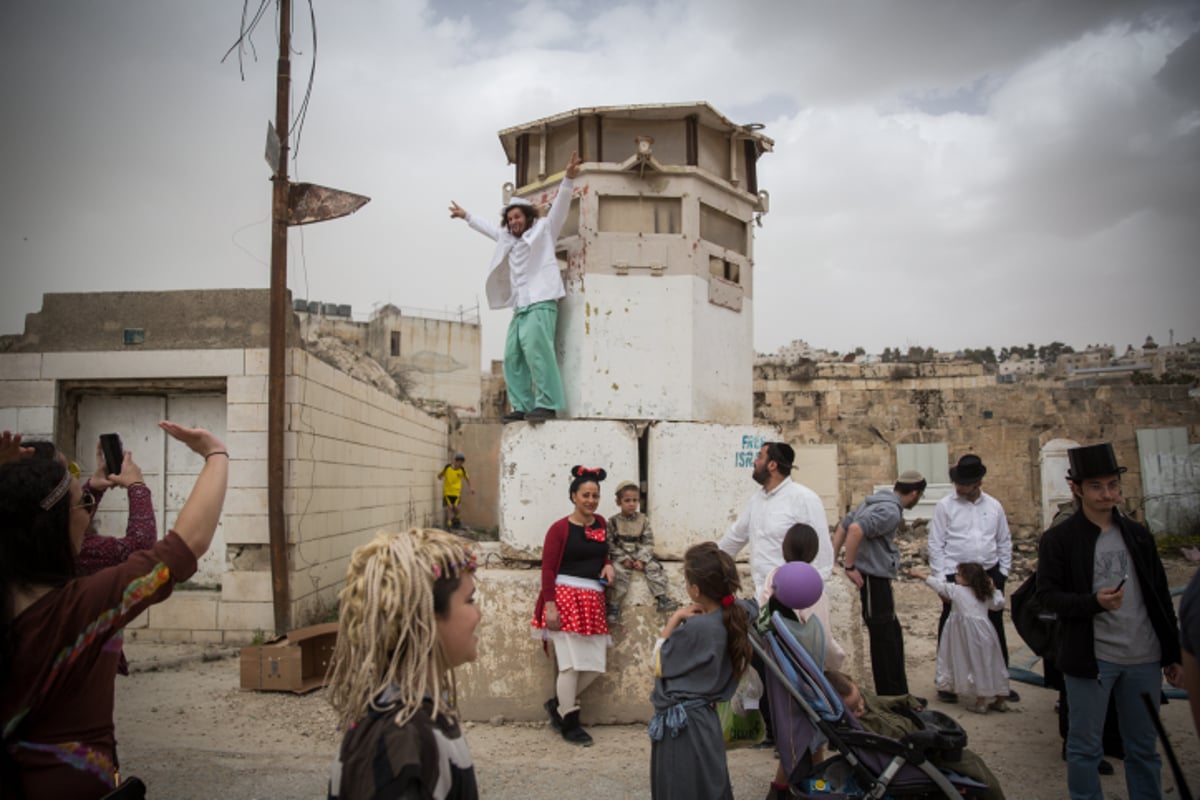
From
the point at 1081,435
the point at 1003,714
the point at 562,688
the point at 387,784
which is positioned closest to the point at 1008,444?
the point at 1081,435

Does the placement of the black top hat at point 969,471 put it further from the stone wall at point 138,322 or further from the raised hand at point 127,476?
the stone wall at point 138,322

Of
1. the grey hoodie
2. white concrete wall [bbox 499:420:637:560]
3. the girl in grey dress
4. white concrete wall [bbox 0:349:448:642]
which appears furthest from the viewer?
white concrete wall [bbox 0:349:448:642]

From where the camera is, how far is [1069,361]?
36562mm

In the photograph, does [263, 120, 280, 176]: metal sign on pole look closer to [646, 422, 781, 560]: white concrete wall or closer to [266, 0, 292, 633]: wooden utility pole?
[266, 0, 292, 633]: wooden utility pole

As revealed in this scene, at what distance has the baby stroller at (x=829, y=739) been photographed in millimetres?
2990

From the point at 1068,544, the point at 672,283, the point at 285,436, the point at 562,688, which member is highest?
the point at 672,283

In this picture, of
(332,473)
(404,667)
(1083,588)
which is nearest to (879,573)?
(1083,588)

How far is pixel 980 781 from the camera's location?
302 cm

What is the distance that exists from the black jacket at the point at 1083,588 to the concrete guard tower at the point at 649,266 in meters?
2.65

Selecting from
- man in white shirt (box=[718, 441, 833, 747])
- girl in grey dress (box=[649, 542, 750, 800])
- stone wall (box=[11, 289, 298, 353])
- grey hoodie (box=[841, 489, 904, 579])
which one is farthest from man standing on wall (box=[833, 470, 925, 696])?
stone wall (box=[11, 289, 298, 353])

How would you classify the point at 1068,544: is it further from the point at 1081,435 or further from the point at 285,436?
the point at 1081,435

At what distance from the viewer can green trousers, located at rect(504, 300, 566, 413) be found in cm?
550

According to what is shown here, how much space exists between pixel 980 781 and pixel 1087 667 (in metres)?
0.75

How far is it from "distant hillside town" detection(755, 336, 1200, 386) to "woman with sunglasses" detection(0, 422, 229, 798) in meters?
15.7
